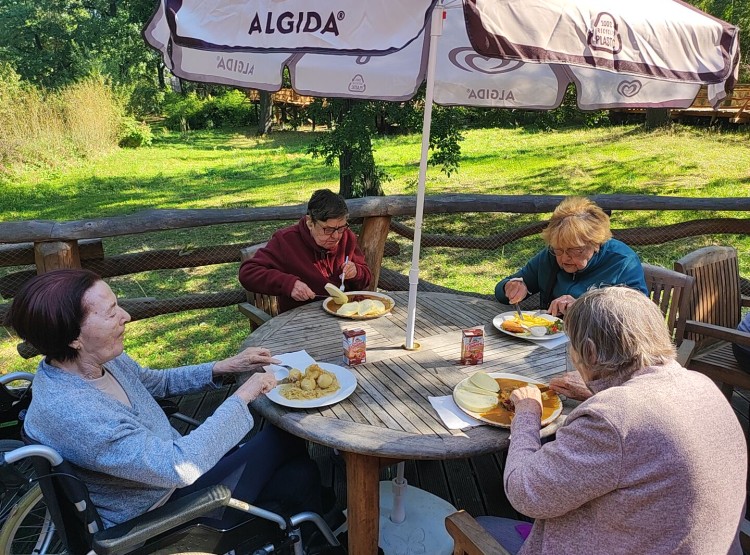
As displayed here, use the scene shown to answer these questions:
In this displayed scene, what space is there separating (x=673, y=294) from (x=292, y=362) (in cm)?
203

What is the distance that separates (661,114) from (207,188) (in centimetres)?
1162

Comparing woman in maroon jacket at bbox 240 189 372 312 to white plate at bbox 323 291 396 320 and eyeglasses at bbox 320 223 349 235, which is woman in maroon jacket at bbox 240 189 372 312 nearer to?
eyeglasses at bbox 320 223 349 235

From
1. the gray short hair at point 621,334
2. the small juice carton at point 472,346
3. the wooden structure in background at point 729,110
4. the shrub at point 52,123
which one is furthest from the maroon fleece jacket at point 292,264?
the wooden structure in background at point 729,110

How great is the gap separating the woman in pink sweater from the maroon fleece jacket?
1.87m

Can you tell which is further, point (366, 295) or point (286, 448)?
point (366, 295)

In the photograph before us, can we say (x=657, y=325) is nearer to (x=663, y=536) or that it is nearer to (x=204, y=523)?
(x=663, y=536)

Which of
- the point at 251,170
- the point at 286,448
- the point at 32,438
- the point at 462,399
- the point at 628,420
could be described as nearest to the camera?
the point at 628,420

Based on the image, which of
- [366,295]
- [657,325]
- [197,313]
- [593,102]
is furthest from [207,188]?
[657,325]

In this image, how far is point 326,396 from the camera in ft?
6.32

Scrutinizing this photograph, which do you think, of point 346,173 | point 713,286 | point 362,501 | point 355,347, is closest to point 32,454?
point 362,501

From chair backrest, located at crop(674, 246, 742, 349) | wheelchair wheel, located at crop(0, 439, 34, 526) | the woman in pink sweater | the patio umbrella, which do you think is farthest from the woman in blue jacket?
wheelchair wheel, located at crop(0, 439, 34, 526)

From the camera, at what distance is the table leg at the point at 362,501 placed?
70.3 inches

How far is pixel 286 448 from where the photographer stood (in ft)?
7.07

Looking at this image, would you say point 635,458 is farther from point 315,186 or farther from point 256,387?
point 315,186
